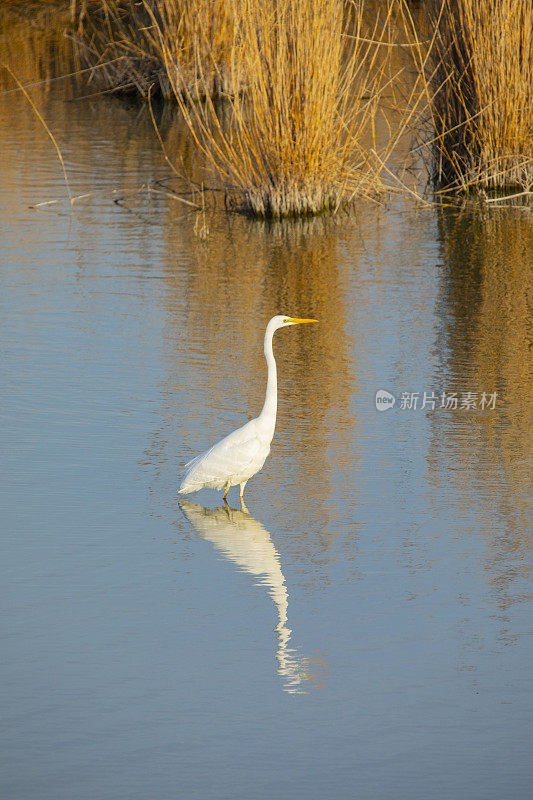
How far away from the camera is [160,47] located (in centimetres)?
1492

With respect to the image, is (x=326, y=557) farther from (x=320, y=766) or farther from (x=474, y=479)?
(x=320, y=766)

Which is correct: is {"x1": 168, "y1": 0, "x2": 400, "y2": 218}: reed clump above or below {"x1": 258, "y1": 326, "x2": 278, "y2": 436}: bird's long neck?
above

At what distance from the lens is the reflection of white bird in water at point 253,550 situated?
3.56 m

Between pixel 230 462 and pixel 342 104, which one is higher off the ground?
pixel 342 104

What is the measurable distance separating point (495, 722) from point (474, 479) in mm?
1928

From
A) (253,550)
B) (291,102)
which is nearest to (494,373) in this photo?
(253,550)

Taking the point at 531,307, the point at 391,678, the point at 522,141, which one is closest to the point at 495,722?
the point at 391,678

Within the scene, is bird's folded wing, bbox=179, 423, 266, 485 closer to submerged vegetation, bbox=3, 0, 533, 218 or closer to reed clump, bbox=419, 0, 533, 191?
submerged vegetation, bbox=3, 0, 533, 218

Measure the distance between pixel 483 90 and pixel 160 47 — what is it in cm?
577

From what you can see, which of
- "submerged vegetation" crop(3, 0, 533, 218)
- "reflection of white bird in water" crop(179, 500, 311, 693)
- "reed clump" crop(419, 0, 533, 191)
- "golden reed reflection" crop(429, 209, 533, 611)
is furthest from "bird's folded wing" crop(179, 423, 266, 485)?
"reed clump" crop(419, 0, 533, 191)

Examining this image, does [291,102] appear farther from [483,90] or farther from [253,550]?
[253,550]

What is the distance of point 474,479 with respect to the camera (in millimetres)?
5074

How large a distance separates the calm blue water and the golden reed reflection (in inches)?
0.8

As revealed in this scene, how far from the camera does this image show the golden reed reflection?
15.1 ft
